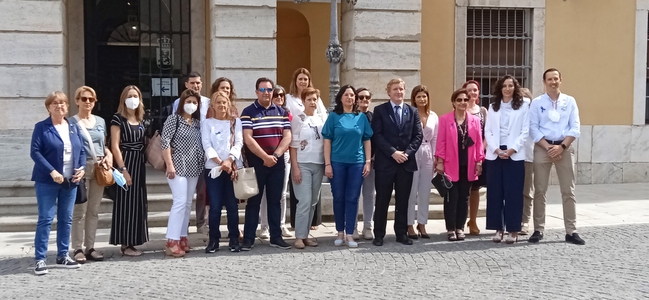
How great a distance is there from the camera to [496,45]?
1365 centimetres

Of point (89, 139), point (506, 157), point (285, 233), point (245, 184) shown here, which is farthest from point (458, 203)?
point (89, 139)

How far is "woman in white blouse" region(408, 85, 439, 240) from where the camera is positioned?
8.68 m

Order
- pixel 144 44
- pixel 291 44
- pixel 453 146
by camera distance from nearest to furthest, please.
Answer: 1. pixel 453 146
2. pixel 144 44
3. pixel 291 44

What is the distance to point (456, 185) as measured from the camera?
867cm

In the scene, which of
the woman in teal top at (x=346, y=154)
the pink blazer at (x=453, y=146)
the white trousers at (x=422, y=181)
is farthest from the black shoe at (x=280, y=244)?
the pink blazer at (x=453, y=146)

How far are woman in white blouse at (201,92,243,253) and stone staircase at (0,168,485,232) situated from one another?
5.53 feet

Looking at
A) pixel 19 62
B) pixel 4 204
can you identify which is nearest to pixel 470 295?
pixel 4 204

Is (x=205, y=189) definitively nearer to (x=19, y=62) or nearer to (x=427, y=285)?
(x=427, y=285)

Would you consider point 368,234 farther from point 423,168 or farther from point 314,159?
point 314,159

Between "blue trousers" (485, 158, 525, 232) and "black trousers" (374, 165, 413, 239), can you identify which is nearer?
"black trousers" (374, 165, 413, 239)

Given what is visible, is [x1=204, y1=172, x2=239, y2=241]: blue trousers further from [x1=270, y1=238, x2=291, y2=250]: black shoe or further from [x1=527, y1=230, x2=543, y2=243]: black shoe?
[x1=527, y1=230, x2=543, y2=243]: black shoe

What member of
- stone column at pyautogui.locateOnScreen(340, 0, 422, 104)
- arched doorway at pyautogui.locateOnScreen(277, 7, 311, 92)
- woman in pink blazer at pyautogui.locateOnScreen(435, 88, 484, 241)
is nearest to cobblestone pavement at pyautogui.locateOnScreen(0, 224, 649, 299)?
woman in pink blazer at pyautogui.locateOnScreen(435, 88, 484, 241)

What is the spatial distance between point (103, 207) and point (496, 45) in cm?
777

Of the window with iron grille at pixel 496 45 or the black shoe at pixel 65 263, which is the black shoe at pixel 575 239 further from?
the window with iron grille at pixel 496 45
